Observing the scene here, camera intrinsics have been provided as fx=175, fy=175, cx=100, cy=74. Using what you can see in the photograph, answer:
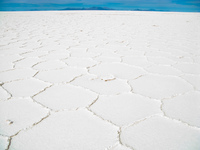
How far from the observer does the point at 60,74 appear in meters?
1.40

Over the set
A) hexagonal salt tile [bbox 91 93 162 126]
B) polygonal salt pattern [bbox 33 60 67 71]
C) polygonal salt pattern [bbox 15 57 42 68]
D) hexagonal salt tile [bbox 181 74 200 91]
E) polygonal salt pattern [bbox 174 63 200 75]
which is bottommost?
polygonal salt pattern [bbox 15 57 42 68]

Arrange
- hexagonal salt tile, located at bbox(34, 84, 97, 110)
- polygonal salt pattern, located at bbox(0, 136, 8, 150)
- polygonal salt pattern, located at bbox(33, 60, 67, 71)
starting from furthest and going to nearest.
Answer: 1. polygonal salt pattern, located at bbox(33, 60, 67, 71)
2. hexagonal salt tile, located at bbox(34, 84, 97, 110)
3. polygonal salt pattern, located at bbox(0, 136, 8, 150)

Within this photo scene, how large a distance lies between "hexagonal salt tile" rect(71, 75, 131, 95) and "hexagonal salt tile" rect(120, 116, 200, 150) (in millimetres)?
351

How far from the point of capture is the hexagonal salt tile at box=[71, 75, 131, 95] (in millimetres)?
1136

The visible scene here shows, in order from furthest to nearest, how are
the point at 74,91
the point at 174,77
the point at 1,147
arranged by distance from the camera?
the point at 174,77 < the point at 74,91 < the point at 1,147

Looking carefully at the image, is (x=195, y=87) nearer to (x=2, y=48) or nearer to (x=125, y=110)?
(x=125, y=110)

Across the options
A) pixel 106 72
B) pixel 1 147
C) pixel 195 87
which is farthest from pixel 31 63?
pixel 195 87

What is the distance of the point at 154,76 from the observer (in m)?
1.37

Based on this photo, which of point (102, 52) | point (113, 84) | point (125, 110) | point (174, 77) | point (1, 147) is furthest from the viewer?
point (102, 52)

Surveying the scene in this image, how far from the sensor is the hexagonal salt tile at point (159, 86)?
110 cm

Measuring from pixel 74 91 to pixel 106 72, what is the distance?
1.37 ft

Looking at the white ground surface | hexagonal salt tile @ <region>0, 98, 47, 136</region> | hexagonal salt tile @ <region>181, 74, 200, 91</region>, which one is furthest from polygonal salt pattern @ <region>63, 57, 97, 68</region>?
hexagonal salt tile @ <region>181, 74, 200, 91</region>

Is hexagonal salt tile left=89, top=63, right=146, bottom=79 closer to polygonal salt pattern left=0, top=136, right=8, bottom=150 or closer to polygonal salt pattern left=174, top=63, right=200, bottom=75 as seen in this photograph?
polygonal salt pattern left=174, top=63, right=200, bottom=75

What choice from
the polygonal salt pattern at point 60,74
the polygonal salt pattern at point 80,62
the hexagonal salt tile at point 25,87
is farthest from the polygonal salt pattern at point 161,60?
the hexagonal salt tile at point 25,87
